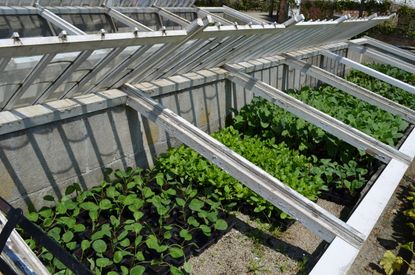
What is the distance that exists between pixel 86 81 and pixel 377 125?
359 centimetres

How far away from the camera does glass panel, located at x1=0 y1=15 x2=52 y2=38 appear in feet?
13.3

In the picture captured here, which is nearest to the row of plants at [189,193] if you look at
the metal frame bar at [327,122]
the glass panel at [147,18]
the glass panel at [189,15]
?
the metal frame bar at [327,122]

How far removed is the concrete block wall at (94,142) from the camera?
290 cm

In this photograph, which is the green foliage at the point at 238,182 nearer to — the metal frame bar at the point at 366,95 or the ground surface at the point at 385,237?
the ground surface at the point at 385,237

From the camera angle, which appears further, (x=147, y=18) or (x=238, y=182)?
(x=147, y=18)

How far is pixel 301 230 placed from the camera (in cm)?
346

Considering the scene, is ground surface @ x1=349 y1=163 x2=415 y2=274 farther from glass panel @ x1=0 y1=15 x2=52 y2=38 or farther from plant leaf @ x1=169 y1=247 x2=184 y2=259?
glass panel @ x1=0 y1=15 x2=52 y2=38

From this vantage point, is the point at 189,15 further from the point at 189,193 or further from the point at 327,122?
the point at 189,193

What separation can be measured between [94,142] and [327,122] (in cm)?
246

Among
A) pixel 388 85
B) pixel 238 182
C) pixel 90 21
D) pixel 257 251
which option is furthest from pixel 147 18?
pixel 388 85

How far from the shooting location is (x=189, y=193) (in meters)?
3.45

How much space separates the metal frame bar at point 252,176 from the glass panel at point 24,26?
4.31ft

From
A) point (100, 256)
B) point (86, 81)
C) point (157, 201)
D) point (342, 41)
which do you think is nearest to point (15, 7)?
point (86, 81)

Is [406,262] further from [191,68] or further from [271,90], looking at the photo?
[191,68]
